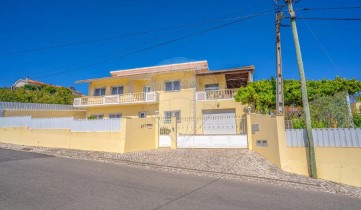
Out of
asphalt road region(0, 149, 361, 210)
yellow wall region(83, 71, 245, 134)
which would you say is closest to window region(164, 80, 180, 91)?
yellow wall region(83, 71, 245, 134)

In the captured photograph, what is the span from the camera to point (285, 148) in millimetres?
9109

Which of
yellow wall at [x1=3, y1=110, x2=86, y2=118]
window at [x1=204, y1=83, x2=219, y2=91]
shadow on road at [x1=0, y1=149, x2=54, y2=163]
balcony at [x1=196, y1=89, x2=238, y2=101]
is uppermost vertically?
window at [x1=204, y1=83, x2=219, y2=91]

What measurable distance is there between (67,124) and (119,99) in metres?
8.10

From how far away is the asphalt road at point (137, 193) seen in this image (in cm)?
478

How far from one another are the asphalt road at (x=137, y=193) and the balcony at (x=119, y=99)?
12.6 meters

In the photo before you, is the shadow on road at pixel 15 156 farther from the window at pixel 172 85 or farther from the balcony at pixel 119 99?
the window at pixel 172 85

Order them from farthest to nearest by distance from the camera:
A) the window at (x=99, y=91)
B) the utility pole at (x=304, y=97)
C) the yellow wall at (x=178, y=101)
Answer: the window at (x=99, y=91) < the yellow wall at (x=178, y=101) < the utility pole at (x=304, y=97)

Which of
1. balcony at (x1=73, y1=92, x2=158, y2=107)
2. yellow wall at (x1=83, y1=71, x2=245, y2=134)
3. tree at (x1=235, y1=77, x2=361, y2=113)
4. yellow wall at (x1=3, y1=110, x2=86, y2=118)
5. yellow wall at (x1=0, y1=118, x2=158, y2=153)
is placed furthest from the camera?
balcony at (x1=73, y1=92, x2=158, y2=107)

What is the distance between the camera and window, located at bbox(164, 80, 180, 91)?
67.7 feet

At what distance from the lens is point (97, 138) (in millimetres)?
12781

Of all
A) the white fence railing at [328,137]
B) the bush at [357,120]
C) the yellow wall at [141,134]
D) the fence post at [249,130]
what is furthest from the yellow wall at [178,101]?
the bush at [357,120]

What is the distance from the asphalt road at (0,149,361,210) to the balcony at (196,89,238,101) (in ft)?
37.7

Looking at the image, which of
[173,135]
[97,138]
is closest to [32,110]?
[97,138]

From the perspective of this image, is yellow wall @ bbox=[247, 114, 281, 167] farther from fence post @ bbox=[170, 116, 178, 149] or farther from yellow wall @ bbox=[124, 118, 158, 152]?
yellow wall @ bbox=[124, 118, 158, 152]
